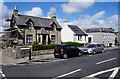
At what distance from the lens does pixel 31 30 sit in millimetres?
26156

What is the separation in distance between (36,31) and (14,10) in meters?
6.55

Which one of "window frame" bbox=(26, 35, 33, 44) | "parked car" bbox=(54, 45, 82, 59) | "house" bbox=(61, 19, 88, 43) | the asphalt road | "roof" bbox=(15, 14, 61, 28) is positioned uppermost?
"roof" bbox=(15, 14, 61, 28)

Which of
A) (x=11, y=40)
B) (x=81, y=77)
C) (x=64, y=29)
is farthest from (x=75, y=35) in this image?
(x=81, y=77)

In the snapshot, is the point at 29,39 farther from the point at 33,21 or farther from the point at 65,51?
the point at 65,51

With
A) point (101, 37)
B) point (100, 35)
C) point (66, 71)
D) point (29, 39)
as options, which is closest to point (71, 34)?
point (100, 35)

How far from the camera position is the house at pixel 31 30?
24.6m

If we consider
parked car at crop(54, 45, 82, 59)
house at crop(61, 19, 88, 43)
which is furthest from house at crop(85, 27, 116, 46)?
parked car at crop(54, 45, 82, 59)

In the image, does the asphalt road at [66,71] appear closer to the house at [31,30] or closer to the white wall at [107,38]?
the house at [31,30]

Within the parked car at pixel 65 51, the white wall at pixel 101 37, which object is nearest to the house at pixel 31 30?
the parked car at pixel 65 51

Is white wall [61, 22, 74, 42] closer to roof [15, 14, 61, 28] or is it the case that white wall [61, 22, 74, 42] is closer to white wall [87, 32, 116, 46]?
roof [15, 14, 61, 28]

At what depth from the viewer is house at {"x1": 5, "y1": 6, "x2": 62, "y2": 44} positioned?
24.6m

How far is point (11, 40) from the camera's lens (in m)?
25.1

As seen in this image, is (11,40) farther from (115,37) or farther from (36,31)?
(115,37)

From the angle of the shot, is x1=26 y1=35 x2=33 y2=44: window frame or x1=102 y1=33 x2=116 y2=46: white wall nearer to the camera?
A: x1=26 y1=35 x2=33 y2=44: window frame
